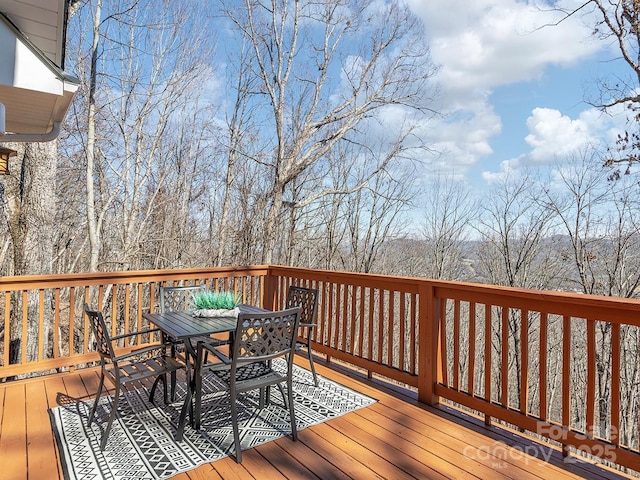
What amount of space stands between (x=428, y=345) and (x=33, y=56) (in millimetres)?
3423

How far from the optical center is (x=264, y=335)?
7.76 ft

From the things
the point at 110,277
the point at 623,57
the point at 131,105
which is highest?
the point at 623,57

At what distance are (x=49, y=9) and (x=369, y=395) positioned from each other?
11.5ft

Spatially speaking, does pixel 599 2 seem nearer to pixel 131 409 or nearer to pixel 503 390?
pixel 503 390

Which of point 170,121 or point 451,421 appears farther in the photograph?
point 170,121

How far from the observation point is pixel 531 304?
2.52m

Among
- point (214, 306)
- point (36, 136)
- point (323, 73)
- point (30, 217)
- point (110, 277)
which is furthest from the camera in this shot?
point (323, 73)

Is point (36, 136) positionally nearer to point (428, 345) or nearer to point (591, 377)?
point (428, 345)

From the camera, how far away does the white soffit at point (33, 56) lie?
2.08 m

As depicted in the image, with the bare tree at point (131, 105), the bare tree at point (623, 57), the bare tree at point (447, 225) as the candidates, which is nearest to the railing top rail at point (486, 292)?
the bare tree at point (131, 105)

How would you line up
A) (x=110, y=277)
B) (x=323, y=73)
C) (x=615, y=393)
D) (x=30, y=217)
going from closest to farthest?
1. (x=615, y=393)
2. (x=110, y=277)
3. (x=30, y=217)
4. (x=323, y=73)

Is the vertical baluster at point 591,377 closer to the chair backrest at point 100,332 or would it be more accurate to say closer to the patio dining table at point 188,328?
the patio dining table at point 188,328

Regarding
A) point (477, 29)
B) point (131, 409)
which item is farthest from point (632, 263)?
point (131, 409)

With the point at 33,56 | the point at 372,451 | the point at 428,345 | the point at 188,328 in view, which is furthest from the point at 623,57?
the point at 33,56
